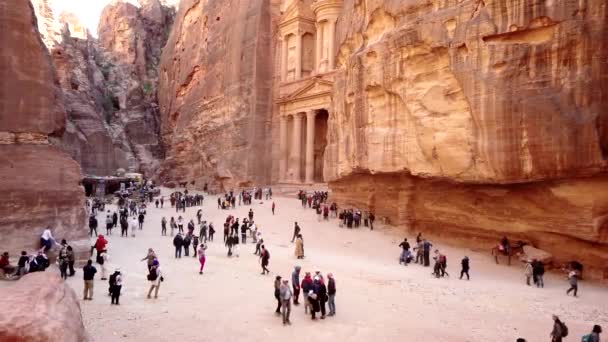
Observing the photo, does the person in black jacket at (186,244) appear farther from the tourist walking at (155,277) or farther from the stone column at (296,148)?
the stone column at (296,148)

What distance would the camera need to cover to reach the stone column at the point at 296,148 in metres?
42.6

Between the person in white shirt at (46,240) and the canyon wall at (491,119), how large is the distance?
14.0 m

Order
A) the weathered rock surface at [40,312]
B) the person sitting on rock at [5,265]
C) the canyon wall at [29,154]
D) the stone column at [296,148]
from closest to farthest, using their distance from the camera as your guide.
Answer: the weathered rock surface at [40,312]
the person sitting on rock at [5,265]
the canyon wall at [29,154]
the stone column at [296,148]

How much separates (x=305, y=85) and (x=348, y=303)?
31356mm

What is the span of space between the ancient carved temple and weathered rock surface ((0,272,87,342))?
32.7m

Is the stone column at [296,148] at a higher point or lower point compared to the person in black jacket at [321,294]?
higher

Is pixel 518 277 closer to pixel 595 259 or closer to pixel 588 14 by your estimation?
pixel 595 259

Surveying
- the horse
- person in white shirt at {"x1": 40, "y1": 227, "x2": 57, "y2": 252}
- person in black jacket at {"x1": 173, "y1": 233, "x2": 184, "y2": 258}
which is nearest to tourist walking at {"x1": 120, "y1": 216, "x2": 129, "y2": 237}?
person in black jacket at {"x1": 173, "y1": 233, "x2": 184, "y2": 258}

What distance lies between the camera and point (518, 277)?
15.9 metres

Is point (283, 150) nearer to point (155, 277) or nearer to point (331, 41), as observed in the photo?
point (331, 41)

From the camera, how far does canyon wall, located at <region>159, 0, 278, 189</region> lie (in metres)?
44.3

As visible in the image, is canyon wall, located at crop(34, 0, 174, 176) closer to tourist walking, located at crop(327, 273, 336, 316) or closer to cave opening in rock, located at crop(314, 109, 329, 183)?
cave opening in rock, located at crop(314, 109, 329, 183)

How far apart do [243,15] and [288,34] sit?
17.1ft

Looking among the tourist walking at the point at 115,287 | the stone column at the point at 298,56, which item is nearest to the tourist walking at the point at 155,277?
the tourist walking at the point at 115,287
